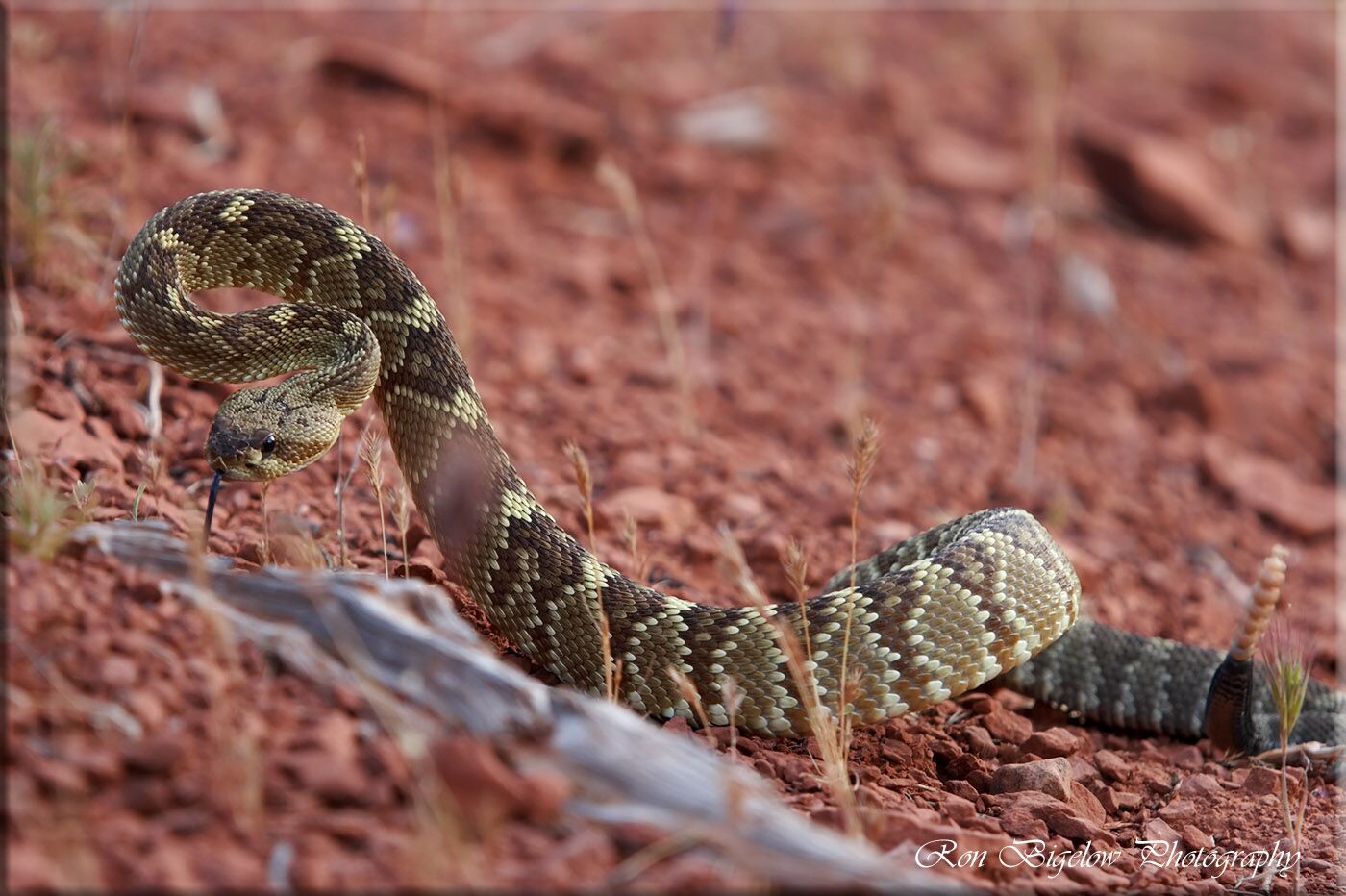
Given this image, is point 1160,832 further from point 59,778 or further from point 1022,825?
point 59,778

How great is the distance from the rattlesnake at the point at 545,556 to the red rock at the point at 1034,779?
13.2 inches

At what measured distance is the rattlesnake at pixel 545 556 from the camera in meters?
4.87

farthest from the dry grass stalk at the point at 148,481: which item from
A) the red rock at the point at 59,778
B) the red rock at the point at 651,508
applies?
the red rock at the point at 651,508

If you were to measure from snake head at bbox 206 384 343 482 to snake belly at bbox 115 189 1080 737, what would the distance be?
28 cm

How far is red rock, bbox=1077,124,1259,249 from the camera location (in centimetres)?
1180

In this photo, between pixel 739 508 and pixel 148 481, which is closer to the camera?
pixel 148 481

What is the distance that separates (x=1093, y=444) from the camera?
906 centimetres

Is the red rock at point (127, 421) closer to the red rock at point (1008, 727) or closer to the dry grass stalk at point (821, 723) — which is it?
the dry grass stalk at point (821, 723)

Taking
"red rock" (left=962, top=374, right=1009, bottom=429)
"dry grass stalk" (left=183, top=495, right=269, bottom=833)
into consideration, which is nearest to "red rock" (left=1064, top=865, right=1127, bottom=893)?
"dry grass stalk" (left=183, top=495, right=269, bottom=833)

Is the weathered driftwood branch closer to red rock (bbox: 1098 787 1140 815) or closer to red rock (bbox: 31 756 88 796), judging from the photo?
red rock (bbox: 31 756 88 796)

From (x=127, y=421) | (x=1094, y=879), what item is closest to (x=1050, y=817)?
(x=1094, y=879)

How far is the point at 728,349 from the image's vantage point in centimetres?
917

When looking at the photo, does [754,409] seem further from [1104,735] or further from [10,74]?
[10,74]

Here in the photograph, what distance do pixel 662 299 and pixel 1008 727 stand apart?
4447mm
